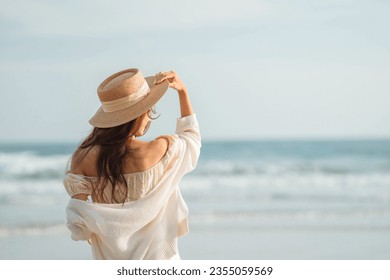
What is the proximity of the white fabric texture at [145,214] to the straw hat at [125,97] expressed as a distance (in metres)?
0.14

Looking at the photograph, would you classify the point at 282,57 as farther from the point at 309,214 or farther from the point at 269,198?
the point at 309,214

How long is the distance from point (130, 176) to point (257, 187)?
7581mm

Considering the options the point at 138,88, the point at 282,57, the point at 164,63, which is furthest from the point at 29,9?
the point at 138,88

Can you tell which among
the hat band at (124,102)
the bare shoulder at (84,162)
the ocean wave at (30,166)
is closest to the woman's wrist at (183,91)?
the hat band at (124,102)

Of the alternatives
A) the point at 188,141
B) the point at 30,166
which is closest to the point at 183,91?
the point at 188,141

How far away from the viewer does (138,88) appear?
2.43m

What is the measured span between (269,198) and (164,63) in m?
5.68

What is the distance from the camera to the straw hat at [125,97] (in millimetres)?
2344

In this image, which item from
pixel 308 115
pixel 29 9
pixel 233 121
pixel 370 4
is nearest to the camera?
pixel 29 9

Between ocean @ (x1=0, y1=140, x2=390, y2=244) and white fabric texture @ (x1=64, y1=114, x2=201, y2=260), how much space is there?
10.8ft

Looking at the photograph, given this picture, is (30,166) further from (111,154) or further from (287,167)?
(111,154)

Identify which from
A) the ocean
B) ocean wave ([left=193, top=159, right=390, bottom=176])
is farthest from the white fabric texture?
ocean wave ([left=193, top=159, right=390, bottom=176])

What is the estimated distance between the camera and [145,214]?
7.80ft

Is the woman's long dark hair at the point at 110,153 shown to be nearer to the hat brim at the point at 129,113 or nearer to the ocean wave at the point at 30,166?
the hat brim at the point at 129,113
